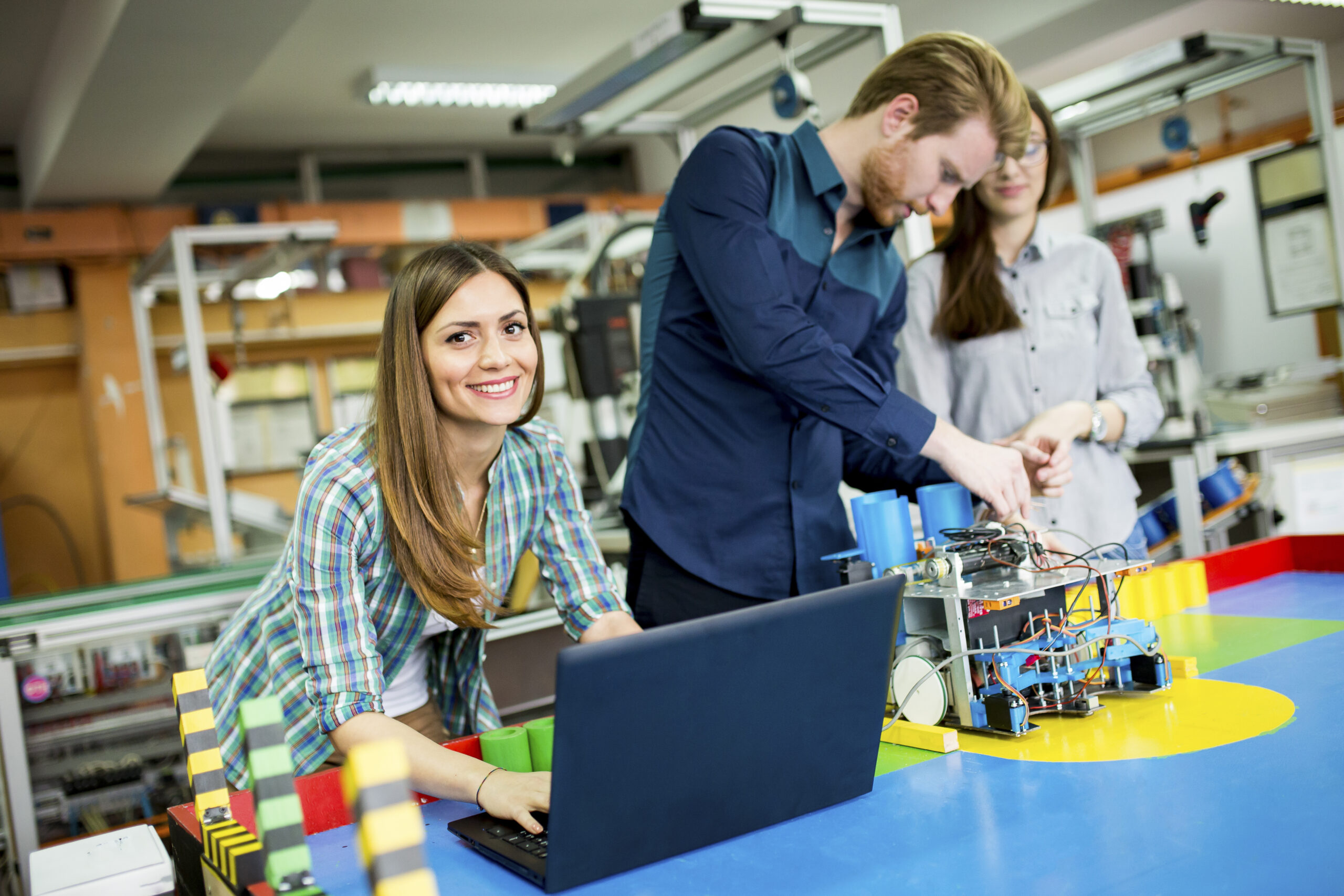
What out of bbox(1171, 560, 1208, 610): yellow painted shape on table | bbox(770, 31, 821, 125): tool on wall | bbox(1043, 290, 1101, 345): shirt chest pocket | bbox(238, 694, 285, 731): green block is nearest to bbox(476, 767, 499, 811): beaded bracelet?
bbox(238, 694, 285, 731): green block

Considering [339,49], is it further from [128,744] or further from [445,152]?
[128,744]

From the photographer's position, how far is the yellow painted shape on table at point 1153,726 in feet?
3.00

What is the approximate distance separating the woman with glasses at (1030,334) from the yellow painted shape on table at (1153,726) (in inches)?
27.9

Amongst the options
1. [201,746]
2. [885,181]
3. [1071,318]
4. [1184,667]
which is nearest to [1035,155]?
[1071,318]

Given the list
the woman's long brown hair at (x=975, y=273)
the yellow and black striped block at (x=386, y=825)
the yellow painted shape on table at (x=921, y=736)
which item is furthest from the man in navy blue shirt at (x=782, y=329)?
the yellow and black striped block at (x=386, y=825)

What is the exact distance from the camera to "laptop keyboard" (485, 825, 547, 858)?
0.81 m

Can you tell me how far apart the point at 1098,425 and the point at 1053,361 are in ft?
0.57

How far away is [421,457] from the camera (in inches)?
50.1

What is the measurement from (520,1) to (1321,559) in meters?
4.71

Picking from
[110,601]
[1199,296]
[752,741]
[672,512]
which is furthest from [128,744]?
[1199,296]

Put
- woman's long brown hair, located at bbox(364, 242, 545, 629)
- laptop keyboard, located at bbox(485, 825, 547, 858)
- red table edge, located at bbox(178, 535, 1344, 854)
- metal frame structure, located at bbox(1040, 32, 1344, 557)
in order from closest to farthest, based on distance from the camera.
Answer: laptop keyboard, located at bbox(485, 825, 547, 858)
woman's long brown hair, located at bbox(364, 242, 545, 629)
red table edge, located at bbox(178, 535, 1344, 854)
metal frame structure, located at bbox(1040, 32, 1344, 557)

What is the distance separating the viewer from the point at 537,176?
26.2 ft

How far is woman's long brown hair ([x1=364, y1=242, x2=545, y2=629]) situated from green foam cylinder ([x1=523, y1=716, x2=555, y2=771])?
278 mm

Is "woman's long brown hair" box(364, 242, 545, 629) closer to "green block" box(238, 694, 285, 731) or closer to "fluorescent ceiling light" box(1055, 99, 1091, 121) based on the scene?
"green block" box(238, 694, 285, 731)
